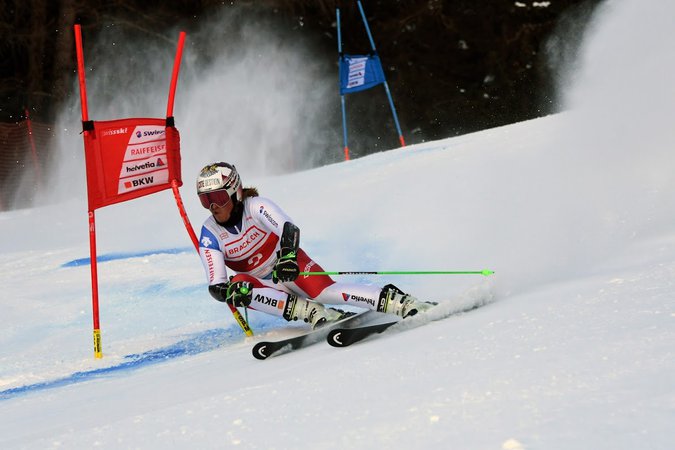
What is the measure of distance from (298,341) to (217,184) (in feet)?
3.06

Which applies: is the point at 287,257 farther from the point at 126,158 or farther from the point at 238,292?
the point at 126,158

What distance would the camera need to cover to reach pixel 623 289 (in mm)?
3617

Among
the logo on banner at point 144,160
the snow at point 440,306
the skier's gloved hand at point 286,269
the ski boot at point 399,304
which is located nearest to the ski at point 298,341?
the snow at point 440,306

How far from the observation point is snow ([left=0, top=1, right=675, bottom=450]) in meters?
2.65

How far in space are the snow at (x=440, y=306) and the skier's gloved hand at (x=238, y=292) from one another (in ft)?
0.91

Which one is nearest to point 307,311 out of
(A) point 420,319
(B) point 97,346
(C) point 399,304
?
(C) point 399,304

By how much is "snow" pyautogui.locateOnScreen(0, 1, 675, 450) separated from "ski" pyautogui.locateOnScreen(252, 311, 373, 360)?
0.06 m

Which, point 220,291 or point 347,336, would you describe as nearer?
point 347,336

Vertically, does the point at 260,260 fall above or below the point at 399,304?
above

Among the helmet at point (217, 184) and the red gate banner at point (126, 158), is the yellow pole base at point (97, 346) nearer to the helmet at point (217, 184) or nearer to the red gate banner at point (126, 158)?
the red gate banner at point (126, 158)

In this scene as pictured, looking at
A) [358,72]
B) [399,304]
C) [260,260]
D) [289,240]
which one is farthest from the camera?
[358,72]

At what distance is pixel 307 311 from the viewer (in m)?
5.04

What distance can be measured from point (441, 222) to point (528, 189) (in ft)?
2.65

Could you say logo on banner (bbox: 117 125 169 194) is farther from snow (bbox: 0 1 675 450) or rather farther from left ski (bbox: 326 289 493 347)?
left ski (bbox: 326 289 493 347)
